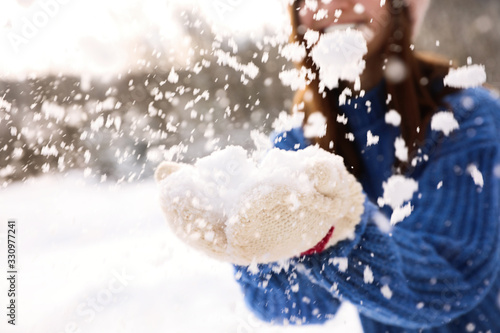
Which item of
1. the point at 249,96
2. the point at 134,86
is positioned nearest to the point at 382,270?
the point at 134,86

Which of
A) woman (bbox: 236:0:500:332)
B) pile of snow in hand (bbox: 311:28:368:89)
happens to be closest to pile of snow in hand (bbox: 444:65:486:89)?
woman (bbox: 236:0:500:332)

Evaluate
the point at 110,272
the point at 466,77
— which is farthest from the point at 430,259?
the point at 110,272

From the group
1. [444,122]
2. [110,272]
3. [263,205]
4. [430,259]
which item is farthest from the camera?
[110,272]

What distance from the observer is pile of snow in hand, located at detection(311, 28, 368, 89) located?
0.66 m

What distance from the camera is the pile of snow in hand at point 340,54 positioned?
2.16 feet

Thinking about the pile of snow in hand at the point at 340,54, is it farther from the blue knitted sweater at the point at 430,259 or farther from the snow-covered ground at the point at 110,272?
the snow-covered ground at the point at 110,272

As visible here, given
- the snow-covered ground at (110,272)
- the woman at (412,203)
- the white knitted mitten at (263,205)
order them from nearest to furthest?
the white knitted mitten at (263,205), the woman at (412,203), the snow-covered ground at (110,272)

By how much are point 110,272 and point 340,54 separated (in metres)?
1.41

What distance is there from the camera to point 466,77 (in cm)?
70

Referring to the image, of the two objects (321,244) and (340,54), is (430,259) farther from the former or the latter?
(340,54)

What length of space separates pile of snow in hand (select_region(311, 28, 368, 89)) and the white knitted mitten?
0.83 feet

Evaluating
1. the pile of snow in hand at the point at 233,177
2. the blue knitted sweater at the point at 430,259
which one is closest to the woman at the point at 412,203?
the blue knitted sweater at the point at 430,259

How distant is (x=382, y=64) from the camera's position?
75cm

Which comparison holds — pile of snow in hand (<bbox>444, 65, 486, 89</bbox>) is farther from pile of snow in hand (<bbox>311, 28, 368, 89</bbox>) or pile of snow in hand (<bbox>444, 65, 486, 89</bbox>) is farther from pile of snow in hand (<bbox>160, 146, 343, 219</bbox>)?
pile of snow in hand (<bbox>160, 146, 343, 219</bbox>)
